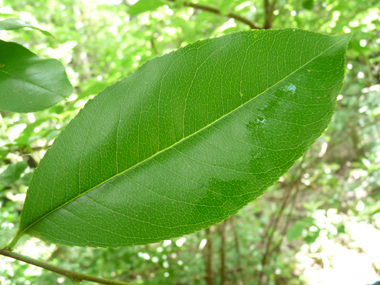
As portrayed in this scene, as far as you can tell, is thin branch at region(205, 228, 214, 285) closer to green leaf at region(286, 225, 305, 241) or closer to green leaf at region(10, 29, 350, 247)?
green leaf at region(286, 225, 305, 241)

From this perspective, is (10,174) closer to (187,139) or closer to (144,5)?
(187,139)

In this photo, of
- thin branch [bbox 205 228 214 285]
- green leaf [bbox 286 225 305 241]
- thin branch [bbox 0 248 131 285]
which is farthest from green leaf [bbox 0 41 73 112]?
thin branch [bbox 205 228 214 285]

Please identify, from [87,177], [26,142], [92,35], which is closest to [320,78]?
[87,177]

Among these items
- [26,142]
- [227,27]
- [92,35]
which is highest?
[92,35]

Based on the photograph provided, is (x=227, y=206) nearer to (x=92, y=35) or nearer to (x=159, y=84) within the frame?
(x=159, y=84)

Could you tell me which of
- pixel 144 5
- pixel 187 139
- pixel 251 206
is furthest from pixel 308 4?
pixel 251 206

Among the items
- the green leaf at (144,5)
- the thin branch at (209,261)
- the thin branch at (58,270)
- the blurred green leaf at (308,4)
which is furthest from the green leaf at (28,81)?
the thin branch at (209,261)
